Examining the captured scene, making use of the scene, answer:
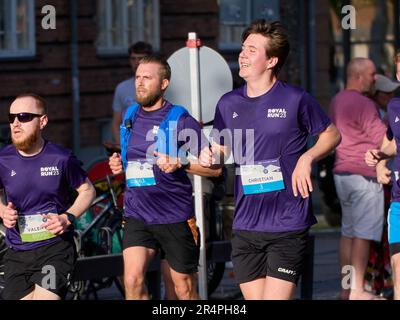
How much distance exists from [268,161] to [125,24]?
47.7 ft

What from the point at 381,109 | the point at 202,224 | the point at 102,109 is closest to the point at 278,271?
the point at 202,224

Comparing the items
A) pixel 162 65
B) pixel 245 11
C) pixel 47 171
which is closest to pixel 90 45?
pixel 245 11

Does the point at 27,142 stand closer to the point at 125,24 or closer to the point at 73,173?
the point at 73,173

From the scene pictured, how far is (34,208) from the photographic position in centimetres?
987

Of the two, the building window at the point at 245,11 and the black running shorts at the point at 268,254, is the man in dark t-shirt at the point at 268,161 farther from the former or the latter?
the building window at the point at 245,11

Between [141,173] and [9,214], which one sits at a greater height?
[141,173]

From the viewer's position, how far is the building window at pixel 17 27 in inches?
860

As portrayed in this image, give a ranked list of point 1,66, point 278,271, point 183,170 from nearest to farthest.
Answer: point 278,271 < point 183,170 < point 1,66

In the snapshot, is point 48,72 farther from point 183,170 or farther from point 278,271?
point 278,271

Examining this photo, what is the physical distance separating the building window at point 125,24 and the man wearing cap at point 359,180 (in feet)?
34.2

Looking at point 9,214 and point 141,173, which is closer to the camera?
point 9,214

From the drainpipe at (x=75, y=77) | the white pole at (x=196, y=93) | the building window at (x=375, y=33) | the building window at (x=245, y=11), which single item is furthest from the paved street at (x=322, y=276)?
the building window at (x=375, y=33)
